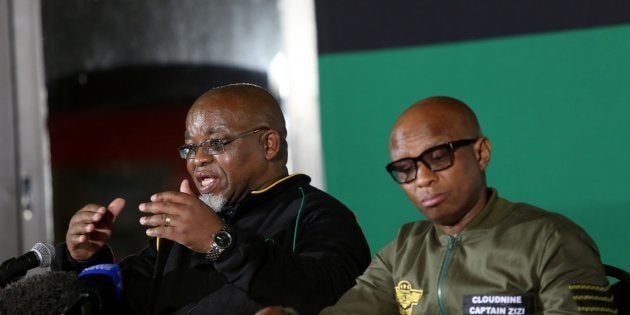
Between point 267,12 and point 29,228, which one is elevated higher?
point 267,12

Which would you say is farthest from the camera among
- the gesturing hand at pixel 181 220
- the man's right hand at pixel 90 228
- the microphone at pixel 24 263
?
the man's right hand at pixel 90 228

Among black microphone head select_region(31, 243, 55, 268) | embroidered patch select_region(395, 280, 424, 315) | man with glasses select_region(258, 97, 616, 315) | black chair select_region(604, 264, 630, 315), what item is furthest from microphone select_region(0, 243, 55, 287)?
black chair select_region(604, 264, 630, 315)

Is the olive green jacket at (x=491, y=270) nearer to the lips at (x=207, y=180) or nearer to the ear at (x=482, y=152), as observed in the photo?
the ear at (x=482, y=152)

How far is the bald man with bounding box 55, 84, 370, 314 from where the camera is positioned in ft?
7.70

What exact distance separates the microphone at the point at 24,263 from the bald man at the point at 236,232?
0.21 m

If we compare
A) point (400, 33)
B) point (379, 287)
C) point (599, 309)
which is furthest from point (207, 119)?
point (599, 309)

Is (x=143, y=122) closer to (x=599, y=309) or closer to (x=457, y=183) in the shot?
(x=457, y=183)

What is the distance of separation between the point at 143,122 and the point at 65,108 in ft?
1.30

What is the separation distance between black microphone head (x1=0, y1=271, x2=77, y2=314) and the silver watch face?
0.35 meters

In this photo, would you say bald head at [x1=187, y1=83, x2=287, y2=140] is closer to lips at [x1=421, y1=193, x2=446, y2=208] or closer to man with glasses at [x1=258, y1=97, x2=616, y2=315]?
man with glasses at [x1=258, y1=97, x2=616, y2=315]

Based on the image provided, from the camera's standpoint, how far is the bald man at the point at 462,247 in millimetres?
1970

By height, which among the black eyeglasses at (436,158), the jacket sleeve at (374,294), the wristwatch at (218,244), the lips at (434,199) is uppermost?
the black eyeglasses at (436,158)

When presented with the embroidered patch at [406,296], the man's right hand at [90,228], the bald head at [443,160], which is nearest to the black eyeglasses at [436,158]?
the bald head at [443,160]

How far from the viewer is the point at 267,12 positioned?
4.10 m
